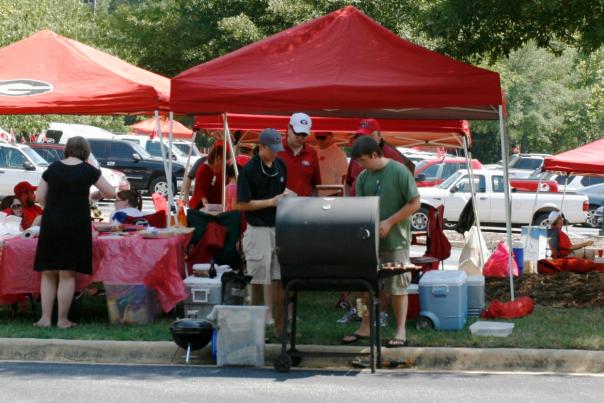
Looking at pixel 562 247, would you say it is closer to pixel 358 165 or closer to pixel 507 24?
pixel 507 24

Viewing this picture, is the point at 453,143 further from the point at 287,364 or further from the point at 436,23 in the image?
the point at 287,364

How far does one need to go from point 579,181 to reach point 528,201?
386 inches

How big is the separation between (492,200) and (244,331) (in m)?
19.5

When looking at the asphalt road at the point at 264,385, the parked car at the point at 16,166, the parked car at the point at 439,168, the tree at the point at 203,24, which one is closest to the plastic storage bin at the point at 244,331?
the asphalt road at the point at 264,385

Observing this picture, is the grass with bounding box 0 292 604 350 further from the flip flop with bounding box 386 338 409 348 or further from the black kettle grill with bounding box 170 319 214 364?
the black kettle grill with bounding box 170 319 214 364

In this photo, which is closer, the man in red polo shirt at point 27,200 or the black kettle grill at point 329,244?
the black kettle grill at point 329,244

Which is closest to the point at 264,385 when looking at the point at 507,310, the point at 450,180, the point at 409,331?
the point at 409,331

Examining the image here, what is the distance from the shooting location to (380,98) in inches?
419

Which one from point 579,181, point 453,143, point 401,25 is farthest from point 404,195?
point 579,181

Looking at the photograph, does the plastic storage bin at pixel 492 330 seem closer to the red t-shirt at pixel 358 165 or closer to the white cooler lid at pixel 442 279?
the white cooler lid at pixel 442 279

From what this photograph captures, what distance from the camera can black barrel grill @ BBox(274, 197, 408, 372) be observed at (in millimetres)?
7988

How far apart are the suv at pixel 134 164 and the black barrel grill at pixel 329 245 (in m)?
25.9

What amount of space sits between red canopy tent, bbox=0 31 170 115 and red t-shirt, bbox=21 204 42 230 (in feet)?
4.03

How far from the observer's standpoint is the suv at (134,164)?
111 ft
